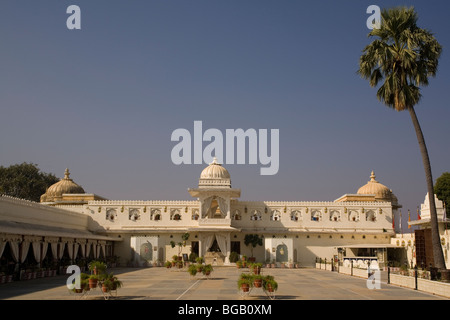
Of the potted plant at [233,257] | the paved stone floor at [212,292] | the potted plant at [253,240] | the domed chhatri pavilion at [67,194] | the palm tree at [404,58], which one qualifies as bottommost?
the paved stone floor at [212,292]

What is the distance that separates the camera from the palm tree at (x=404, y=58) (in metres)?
26.8

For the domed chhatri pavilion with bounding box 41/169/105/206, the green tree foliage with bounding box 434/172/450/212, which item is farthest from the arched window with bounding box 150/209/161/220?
the green tree foliage with bounding box 434/172/450/212

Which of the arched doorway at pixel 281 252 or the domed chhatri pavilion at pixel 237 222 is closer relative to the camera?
the arched doorway at pixel 281 252

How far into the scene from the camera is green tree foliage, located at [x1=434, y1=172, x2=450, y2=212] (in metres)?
54.3

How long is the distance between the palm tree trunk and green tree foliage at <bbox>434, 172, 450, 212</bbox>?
30586 mm

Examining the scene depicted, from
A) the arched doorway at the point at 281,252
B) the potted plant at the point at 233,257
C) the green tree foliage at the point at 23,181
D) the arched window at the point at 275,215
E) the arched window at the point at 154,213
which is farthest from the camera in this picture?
the green tree foliage at the point at 23,181

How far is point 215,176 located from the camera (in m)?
52.2

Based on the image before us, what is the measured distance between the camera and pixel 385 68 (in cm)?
2775

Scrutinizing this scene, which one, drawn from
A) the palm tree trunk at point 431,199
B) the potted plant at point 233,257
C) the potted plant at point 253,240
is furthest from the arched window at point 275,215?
the palm tree trunk at point 431,199

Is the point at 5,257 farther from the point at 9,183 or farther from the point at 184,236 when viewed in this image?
the point at 9,183

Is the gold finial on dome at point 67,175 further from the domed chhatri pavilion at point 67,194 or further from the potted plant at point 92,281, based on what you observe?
the potted plant at point 92,281
